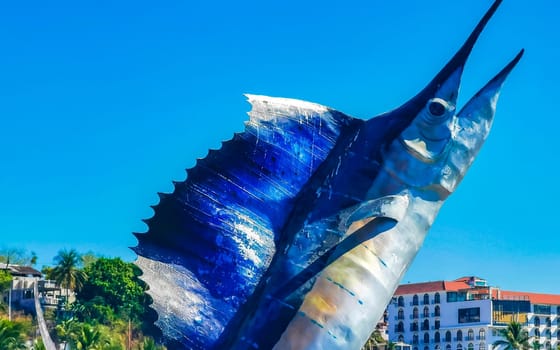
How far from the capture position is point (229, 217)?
8.47 meters

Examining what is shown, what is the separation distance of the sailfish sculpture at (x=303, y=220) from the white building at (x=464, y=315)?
64005 mm

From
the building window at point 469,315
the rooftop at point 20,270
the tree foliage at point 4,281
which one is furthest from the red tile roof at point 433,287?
the tree foliage at point 4,281

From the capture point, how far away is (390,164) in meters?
8.62

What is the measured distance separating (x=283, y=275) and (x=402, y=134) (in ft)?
5.23

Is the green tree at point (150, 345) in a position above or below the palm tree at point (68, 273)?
below

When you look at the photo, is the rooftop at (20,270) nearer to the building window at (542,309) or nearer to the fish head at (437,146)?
the building window at (542,309)

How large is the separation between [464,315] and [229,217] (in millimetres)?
66263

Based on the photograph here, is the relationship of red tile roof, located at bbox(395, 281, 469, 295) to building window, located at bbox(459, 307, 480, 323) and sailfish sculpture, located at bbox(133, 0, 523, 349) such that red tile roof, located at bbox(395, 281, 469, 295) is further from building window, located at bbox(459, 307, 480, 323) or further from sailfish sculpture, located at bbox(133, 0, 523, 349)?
sailfish sculpture, located at bbox(133, 0, 523, 349)

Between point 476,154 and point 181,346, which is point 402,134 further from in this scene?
point 181,346

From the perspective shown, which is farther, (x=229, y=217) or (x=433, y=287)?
(x=433, y=287)

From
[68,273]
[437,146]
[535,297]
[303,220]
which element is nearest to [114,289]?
[68,273]

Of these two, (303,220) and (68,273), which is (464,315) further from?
(303,220)

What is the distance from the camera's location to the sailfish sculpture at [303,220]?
8312mm

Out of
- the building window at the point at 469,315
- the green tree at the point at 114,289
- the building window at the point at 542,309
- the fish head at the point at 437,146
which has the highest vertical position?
the building window at the point at 542,309
